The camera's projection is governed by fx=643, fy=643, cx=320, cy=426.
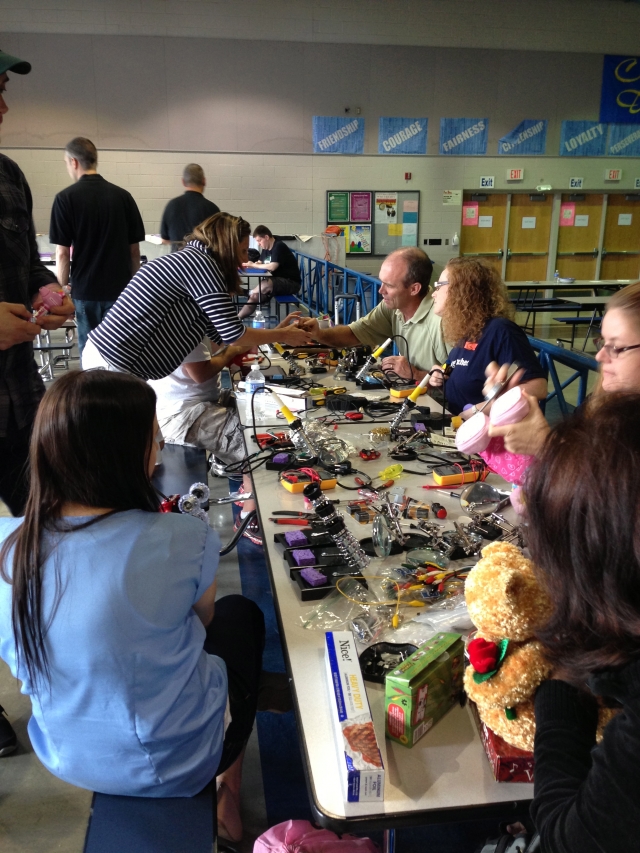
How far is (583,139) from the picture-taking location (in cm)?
903

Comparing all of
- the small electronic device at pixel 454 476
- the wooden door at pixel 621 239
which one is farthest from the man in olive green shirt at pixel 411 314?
the wooden door at pixel 621 239

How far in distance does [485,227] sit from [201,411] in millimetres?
7605

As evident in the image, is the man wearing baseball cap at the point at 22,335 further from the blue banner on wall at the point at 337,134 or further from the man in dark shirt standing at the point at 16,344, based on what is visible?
the blue banner on wall at the point at 337,134

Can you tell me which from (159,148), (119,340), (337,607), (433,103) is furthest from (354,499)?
(433,103)

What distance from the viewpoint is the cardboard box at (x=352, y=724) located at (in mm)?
781

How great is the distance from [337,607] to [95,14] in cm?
893

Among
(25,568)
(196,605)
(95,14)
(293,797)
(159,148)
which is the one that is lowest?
(293,797)

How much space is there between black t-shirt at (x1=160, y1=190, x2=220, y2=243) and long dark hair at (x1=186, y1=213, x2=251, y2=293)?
8.60 feet

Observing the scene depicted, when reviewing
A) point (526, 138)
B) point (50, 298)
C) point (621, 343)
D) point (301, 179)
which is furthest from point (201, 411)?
point (526, 138)

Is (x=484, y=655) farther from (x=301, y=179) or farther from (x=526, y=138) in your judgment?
(x=526, y=138)

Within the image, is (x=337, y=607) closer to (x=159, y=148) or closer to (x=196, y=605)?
(x=196, y=605)

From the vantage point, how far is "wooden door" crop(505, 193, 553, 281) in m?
9.21

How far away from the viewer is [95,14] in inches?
307

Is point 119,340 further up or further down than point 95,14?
further down
